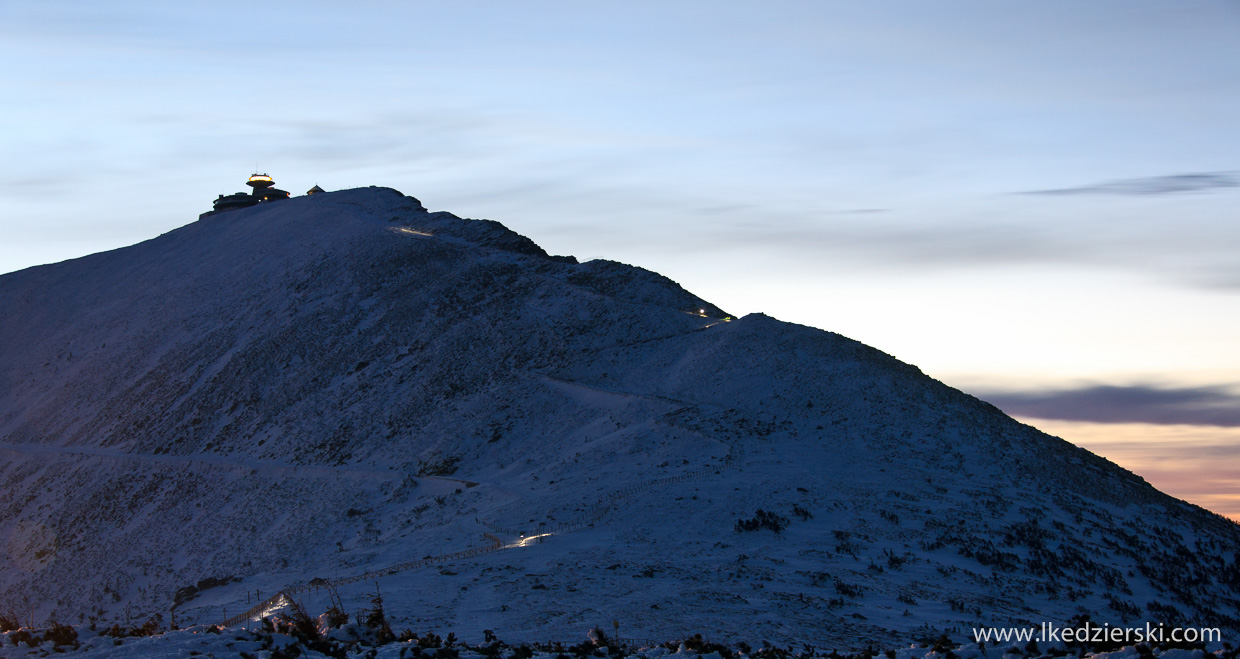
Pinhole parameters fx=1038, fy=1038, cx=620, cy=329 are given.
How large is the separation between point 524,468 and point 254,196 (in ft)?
272

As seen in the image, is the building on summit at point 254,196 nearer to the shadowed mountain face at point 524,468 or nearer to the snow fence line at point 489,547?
the shadowed mountain face at point 524,468

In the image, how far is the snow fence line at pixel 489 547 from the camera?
2911 centimetres

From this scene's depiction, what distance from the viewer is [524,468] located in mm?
51719

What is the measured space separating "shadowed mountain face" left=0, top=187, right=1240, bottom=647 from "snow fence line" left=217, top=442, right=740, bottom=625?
0.28 metres

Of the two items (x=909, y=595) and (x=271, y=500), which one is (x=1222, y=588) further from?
(x=271, y=500)

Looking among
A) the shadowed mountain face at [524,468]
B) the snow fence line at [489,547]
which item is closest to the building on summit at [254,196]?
the shadowed mountain face at [524,468]

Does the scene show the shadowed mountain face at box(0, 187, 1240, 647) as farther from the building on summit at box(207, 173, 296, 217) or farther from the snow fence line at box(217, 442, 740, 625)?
the building on summit at box(207, 173, 296, 217)

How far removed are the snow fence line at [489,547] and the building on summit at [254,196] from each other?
88.3m

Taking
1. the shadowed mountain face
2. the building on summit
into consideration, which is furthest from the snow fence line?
the building on summit

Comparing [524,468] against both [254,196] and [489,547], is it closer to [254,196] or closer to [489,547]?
[489,547]

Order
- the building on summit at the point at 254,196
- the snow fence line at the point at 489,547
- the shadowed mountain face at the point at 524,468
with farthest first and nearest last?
the building on summit at the point at 254,196 → the shadowed mountain face at the point at 524,468 → the snow fence line at the point at 489,547

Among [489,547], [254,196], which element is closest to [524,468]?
[489,547]

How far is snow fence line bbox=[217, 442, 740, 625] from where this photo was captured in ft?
95.5

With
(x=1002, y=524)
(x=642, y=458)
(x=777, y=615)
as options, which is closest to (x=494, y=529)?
(x=642, y=458)
